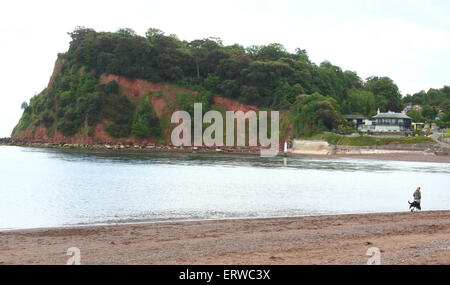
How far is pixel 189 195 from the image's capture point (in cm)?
3816

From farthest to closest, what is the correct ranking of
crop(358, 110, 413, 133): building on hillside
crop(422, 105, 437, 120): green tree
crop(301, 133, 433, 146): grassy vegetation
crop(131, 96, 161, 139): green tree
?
crop(422, 105, 437, 120): green tree < crop(131, 96, 161, 139): green tree < crop(358, 110, 413, 133): building on hillside < crop(301, 133, 433, 146): grassy vegetation

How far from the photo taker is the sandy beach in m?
14.8

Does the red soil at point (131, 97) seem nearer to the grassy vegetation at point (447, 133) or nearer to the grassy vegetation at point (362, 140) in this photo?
the grassy vegetation at point (362, 140)

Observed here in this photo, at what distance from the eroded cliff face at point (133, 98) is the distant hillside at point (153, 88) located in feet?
0.98

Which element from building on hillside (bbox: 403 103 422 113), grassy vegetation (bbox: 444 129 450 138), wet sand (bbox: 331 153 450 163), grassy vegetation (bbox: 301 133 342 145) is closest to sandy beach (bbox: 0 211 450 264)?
wet sand (bbox: 331 153 450 163)

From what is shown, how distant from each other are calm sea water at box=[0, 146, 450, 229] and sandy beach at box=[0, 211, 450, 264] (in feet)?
14.1

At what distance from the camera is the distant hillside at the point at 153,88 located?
135 metres

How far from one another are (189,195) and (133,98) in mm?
109649

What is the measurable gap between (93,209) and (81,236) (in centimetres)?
974

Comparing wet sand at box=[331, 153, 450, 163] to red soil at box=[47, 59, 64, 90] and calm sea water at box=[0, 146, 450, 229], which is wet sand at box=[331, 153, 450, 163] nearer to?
calm sea water at box=[0, 146, 450, 229]

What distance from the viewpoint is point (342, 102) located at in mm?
151125

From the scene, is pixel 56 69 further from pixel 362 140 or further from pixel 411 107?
pixel 411 107

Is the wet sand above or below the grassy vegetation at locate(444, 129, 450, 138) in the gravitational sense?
below

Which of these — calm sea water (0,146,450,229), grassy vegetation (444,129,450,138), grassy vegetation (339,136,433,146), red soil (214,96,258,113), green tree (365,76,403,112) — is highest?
green tree (365,76,403,112)
